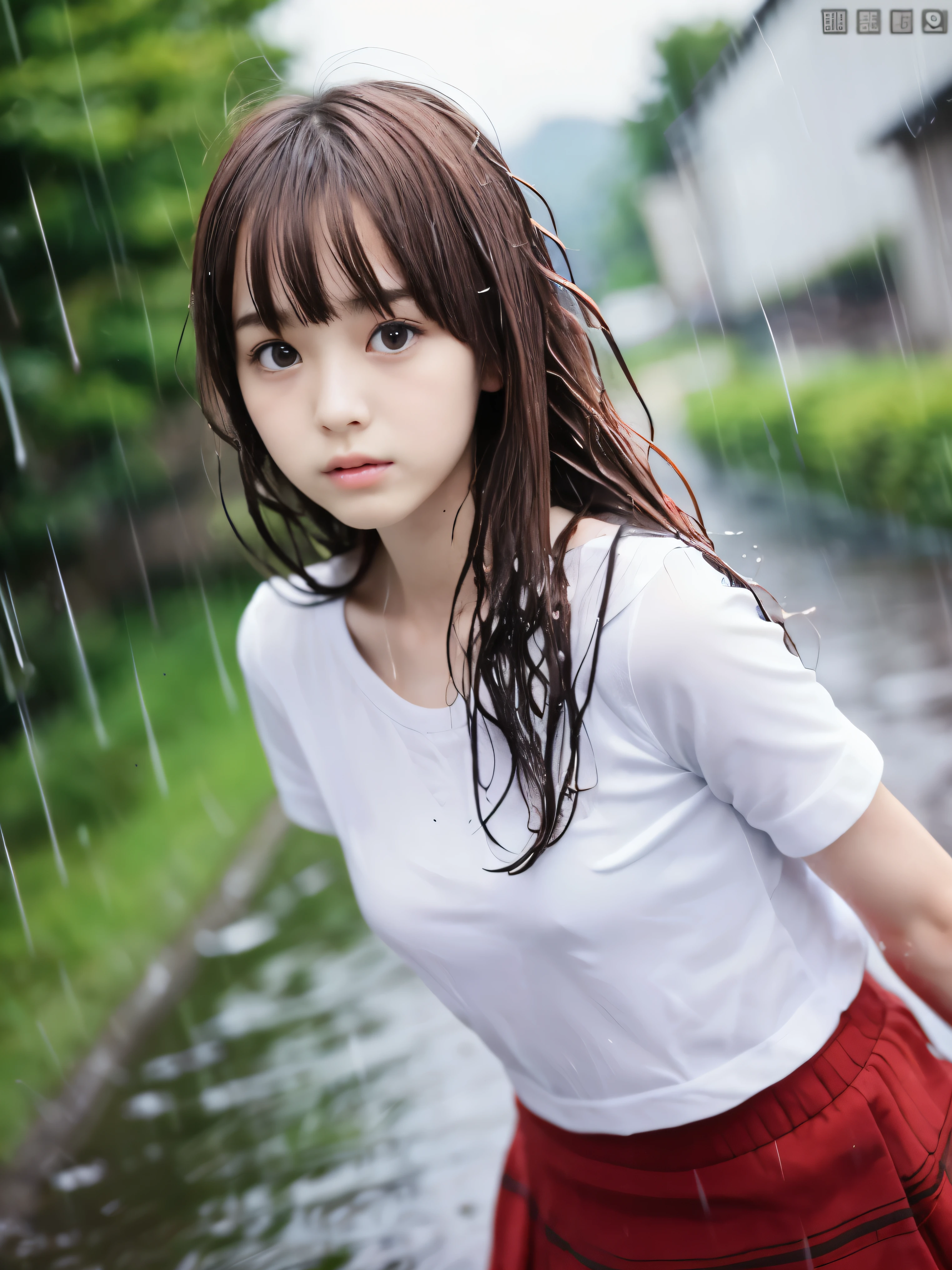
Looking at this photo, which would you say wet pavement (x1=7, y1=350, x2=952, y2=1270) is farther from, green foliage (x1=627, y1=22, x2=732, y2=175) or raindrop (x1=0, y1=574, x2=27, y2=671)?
green foliage (x1=627, y1=22, x2=732, y2=175)

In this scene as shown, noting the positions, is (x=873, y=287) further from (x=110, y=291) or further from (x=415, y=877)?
(x=415, y=877)

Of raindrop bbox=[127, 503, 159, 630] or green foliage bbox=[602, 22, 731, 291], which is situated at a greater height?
green foliage bbox=[602, 22, 731, 291]

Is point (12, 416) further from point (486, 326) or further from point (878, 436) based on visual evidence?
point (878, 436)

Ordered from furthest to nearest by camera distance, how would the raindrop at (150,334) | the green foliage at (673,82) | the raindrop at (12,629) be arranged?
the green foliage at (673,82) < the raindrop at (150,334) < the raindrop at (12,629)

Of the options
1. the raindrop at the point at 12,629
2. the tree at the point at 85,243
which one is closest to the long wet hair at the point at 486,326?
the tree at the point at 85,243

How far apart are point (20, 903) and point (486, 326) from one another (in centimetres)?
503

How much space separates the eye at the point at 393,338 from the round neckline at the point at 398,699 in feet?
1.02

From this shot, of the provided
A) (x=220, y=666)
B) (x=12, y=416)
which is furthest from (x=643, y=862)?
(x=220, y=666)

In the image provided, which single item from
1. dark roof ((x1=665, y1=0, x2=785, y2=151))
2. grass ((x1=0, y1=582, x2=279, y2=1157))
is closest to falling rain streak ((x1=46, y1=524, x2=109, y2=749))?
grass ((x1=0, y1=582, x2=279, y2=1157))

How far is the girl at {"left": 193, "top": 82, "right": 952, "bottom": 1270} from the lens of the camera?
1.17m

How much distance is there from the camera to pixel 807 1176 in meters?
1.36

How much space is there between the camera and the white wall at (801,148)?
593 centimetres

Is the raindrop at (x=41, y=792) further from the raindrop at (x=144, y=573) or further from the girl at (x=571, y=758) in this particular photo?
the girl at (x=571, y=758)

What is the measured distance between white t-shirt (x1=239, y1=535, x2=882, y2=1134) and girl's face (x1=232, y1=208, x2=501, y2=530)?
230 mm
